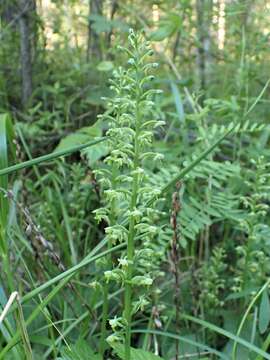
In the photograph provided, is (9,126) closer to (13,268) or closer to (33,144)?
(13,268)

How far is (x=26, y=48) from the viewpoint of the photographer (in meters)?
3.43

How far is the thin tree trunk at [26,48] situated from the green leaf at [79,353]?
7.26 feet

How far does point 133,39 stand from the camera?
A: 132 centimetres

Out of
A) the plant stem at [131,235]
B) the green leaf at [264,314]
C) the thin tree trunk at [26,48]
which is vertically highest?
the thin tree trunk at [26,48]

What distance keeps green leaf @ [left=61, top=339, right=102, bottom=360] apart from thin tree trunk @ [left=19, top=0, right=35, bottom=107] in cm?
221

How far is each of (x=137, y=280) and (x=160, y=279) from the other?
1.06 m

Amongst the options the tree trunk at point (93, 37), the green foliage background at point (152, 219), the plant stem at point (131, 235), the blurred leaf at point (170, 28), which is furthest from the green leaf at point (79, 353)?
the tree trunk at point (93, 37)

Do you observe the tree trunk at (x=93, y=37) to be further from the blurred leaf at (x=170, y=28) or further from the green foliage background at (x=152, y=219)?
the blurred leaf at (x=170, y=28)

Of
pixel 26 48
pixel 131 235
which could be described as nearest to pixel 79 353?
pixel 131 235

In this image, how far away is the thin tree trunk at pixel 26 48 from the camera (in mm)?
3406

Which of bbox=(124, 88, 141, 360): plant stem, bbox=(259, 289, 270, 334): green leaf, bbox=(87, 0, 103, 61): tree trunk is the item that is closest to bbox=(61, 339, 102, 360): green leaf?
bbox=(124, 88, 141, 360): plant stem

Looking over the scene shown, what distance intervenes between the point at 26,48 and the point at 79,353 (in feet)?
7.93

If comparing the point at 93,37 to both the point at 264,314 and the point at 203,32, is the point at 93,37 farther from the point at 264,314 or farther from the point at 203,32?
the point at 264,314

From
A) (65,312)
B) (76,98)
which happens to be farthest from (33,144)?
(65,312)
